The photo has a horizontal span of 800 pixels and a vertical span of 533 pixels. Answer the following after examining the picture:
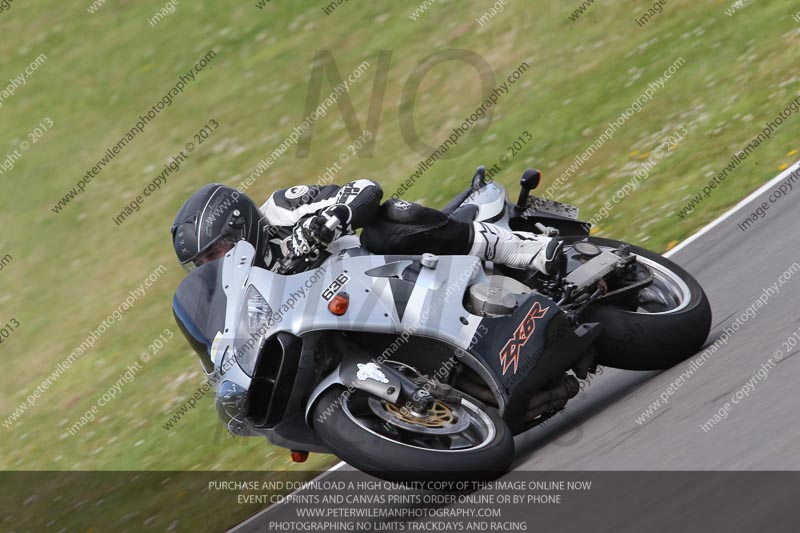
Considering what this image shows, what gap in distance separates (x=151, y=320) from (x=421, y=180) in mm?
3719

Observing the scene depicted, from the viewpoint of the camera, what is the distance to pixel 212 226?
21.1 ft

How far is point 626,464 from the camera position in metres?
5.71

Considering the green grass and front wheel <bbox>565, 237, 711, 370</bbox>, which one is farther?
the green grass

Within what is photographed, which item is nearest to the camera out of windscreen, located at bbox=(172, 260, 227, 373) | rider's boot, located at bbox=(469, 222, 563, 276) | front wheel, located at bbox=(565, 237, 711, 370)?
windscreen, located at bbox=(172, 260, 227, 373)

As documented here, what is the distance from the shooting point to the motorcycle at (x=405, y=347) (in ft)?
19.5

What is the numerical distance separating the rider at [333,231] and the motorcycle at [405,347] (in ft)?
0.42

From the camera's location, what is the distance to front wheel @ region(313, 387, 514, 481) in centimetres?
563

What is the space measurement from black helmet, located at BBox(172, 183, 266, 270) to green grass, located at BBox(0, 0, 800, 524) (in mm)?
2681

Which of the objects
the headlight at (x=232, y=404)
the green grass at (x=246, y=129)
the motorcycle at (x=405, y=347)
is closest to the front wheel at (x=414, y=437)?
the motorcycle at (x=405, y=347)

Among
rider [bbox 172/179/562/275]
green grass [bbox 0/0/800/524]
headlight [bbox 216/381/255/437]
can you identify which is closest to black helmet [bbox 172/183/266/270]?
rider [bbox 172/179/562/275]

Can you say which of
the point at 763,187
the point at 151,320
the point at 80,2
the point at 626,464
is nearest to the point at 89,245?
the point at 151,320

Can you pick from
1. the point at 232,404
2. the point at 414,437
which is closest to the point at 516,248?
the point at 414,437

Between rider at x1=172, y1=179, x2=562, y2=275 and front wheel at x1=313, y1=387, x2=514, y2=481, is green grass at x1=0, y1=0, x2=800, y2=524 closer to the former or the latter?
rider at x1=172, y1=179, x2=562, y2=275

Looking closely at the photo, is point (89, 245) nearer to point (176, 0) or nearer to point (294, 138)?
point (294, 138)
